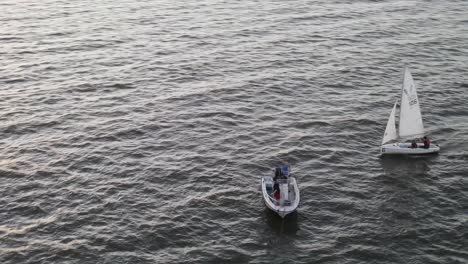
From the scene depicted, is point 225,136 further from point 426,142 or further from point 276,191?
point 426,142

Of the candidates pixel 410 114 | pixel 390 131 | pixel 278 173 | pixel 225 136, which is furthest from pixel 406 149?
pixel 225 136

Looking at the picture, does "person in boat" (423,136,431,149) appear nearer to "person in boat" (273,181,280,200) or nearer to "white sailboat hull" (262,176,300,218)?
"white sailboat hull" (262,176,300,218)

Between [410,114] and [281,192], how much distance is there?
71.6 feet

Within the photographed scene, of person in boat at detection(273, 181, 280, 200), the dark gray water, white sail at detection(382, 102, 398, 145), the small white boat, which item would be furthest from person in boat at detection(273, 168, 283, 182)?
white sail at detection(382, 102, 398, 145)

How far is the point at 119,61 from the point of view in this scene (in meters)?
85.1

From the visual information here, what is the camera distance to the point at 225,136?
64188 millimetres

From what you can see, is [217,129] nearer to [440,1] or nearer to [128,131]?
[128,131]

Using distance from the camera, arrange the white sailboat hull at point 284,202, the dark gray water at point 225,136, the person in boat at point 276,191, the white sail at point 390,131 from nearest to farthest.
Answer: the dark gray water at point 225,136
the white sailboat hull at point 284,202
the person in boat at point 276,191
the white sail at point 390,131

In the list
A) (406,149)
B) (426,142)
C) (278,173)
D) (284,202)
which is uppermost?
(426,142)

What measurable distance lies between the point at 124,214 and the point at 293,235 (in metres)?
15.9

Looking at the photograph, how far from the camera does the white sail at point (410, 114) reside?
2480 inches

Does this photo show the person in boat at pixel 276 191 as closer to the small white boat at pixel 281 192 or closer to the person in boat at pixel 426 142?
the small white boat at pixel 281 192

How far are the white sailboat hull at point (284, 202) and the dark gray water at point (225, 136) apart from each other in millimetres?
1458

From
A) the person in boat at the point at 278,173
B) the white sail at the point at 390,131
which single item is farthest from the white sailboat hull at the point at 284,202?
the white sail at the point at 390,131
